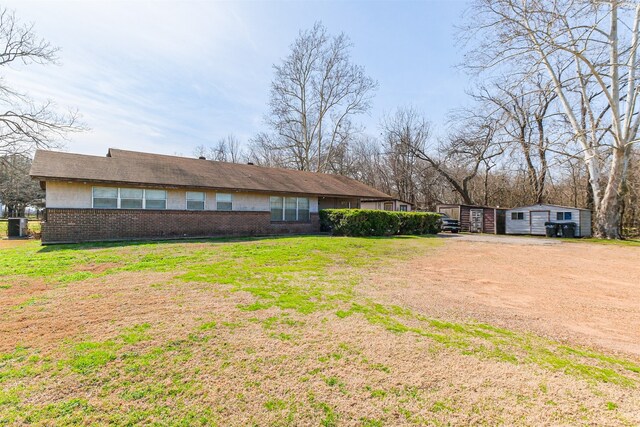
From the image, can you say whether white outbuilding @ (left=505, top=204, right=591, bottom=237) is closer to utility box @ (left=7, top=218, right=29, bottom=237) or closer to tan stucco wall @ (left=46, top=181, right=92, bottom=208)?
tan stucco wall @ (left=46, top=181, right=92, bottom=208)

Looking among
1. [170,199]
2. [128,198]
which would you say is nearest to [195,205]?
[170,199]

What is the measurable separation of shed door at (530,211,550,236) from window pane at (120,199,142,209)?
25304 millimetres

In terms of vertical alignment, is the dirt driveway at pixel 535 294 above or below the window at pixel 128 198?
below

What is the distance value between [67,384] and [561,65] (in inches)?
1022

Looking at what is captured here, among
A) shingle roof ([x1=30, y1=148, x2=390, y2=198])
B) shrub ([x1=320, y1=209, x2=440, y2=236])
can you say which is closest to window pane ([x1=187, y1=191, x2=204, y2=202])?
shingle roof ([x1=30, y1=148, x2=390, y2=198])

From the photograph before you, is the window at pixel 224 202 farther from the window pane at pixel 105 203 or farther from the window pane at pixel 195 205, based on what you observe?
the window pane at pixel 105 203

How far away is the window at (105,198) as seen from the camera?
42.2 ft

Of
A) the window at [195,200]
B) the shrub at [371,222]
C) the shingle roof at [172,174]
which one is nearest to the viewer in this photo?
the shingle roof at [172,174]

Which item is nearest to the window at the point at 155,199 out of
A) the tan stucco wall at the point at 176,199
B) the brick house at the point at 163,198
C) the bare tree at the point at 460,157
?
the brick house at the point at 163,198

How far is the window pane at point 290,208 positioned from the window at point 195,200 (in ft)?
16.0

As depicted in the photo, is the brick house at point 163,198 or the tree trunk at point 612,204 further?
the tree trunk at point 612,204

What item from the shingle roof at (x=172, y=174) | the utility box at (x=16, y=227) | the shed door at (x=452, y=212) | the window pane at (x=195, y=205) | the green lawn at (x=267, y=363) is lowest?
the green lawn at (x=267, y=363)

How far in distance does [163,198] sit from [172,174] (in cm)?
151

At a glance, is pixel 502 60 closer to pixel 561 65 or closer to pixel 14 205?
pixel 561 65
